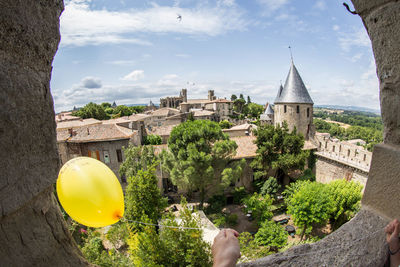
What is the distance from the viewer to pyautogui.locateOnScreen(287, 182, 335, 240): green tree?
11.3m

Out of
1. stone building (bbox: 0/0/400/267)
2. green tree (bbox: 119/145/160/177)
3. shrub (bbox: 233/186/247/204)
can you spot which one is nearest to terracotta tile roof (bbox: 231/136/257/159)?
shrub (bbox: 233/186/247/204)

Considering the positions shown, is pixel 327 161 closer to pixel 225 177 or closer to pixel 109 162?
pixel 225 177

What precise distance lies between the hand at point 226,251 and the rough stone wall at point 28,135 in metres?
0.85

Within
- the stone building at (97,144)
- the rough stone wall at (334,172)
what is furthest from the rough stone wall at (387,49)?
the rough stone wall at (334,172)

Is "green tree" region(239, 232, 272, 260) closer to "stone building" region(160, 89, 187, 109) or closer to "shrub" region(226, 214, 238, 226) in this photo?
"shrub" region(226, 214, 238, 226)

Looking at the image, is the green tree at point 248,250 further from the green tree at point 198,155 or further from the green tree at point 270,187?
the green tree at point 270,187

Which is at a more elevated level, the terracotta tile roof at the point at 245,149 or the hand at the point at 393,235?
the hand at the point at 393,235

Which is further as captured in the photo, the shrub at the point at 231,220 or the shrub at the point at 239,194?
the shrub at the point at 239,194

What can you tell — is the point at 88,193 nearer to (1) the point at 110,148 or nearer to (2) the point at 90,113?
(1) the point at 110,148

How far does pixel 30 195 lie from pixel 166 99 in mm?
87005

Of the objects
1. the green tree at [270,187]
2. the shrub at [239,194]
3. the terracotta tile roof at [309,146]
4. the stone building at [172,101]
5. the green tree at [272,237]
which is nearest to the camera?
the green tree at [272,237]

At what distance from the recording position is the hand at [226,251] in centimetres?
130

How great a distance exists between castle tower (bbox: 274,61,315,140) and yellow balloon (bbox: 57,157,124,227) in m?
19.6

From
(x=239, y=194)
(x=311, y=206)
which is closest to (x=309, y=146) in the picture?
(x=239, y=194)
